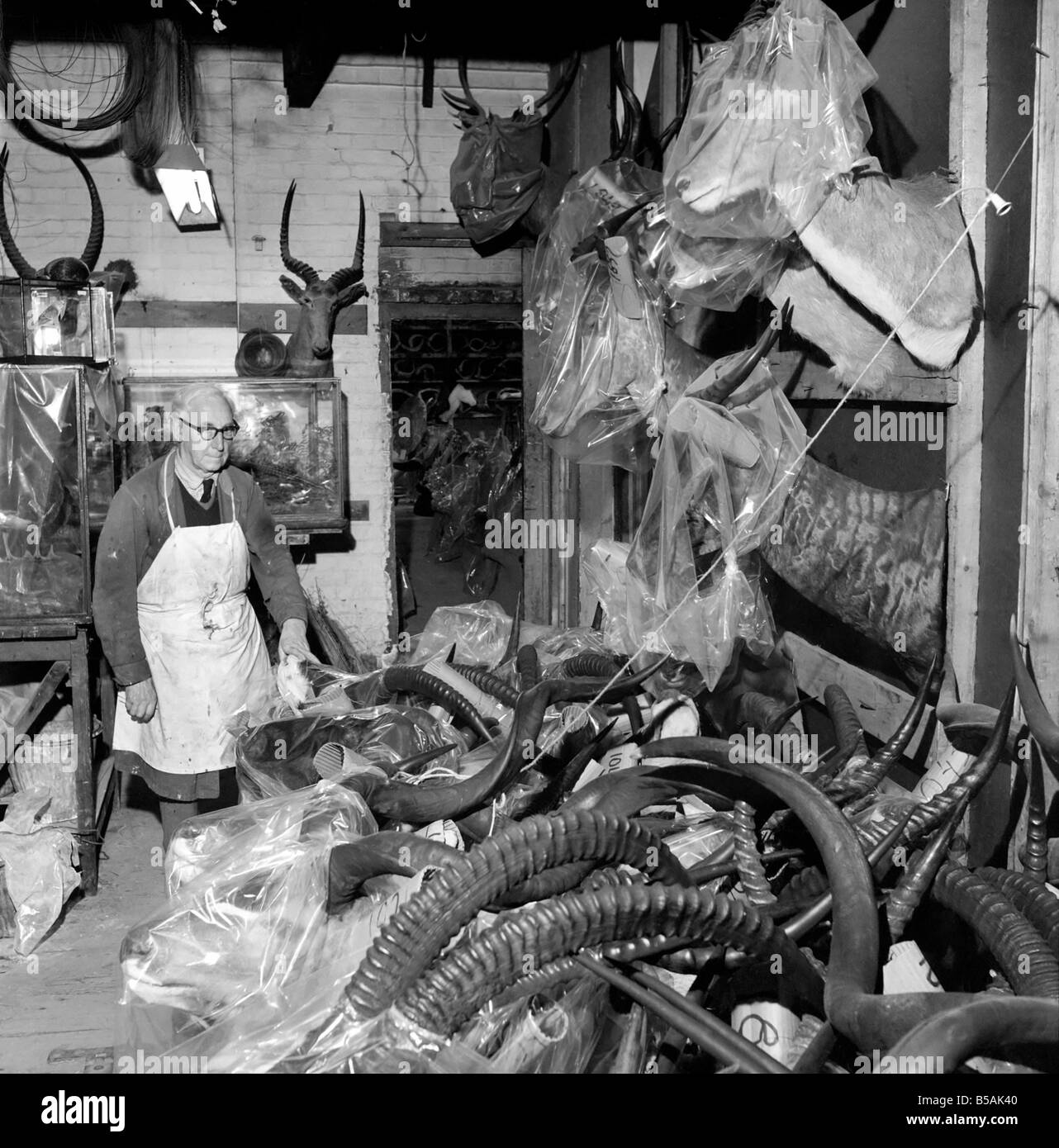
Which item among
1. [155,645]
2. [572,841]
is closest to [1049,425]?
[572,841]

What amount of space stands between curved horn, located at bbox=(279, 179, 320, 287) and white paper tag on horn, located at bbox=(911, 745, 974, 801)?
5502 mm

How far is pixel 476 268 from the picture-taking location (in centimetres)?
736

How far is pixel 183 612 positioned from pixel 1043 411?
11.4ft

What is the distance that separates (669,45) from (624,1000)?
448 centimetres

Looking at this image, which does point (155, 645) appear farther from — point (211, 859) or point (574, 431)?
point (211, 859)

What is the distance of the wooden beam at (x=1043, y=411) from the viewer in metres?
2.50

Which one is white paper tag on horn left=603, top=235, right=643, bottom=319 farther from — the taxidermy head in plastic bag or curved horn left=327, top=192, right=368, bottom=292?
curved horn left=327, top=192, right=368, bottom=292

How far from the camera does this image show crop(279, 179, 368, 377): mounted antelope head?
6984mm

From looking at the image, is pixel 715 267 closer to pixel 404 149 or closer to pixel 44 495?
pixel 44 495

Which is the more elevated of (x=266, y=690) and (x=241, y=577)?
(x=241, y=577)

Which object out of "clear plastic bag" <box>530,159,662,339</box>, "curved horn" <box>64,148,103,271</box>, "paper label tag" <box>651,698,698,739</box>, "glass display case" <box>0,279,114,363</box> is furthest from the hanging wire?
"paper label tag" <box>651,698,698,739</box>

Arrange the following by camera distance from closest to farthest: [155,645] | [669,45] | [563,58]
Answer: [155,645], [669,45], [563,58]

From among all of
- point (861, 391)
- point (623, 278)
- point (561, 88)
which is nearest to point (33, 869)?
point (623, 278)
